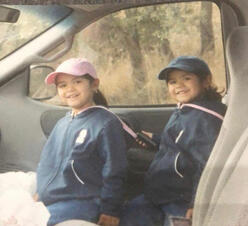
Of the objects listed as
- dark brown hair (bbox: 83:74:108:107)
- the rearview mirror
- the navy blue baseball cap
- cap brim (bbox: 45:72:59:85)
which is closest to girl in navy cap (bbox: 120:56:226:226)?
the navy blue baseball cap

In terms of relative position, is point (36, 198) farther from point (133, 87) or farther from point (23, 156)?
point (133, 87)

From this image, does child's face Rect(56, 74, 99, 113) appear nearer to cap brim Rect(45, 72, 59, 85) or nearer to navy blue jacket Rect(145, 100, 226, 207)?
cap brim Rect(45, 72, 59, 85)

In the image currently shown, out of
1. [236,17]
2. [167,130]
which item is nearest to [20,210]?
[167,130]

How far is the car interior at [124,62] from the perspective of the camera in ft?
3.39

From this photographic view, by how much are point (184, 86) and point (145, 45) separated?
132 mm

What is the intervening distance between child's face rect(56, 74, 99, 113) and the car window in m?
0.02

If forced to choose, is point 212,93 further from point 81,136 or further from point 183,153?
point 81,136

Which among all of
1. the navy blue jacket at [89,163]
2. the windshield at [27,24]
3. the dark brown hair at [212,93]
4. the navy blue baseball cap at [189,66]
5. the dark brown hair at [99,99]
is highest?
the windshield at [27,24]

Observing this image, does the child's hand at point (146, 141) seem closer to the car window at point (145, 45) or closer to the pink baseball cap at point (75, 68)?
the car window at point (145, 45)

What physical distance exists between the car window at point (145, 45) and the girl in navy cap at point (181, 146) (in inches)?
1.0

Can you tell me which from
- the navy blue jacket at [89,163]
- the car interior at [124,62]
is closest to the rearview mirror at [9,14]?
the car interior at [124,62]

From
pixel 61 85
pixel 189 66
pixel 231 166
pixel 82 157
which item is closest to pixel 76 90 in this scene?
pixel 61 85

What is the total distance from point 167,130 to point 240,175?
19cm

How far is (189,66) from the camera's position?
41.5 inches
